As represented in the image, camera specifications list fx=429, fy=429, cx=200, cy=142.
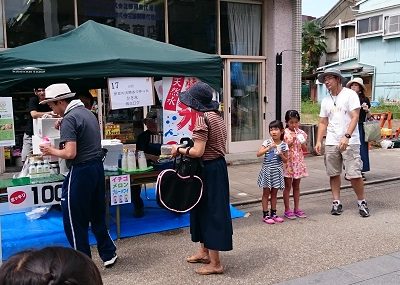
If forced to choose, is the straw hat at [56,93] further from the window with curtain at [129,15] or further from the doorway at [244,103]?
the doorway at [244,103]

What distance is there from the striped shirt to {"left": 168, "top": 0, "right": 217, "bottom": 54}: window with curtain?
6.18m

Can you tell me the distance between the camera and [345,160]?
5.65 meters

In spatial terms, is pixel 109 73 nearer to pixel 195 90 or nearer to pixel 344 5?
pixel 195 90

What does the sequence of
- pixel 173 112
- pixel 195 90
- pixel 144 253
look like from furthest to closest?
1. pixel 173 112
2. pixel 144 253
3. pixel 195 90

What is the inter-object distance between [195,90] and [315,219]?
9.04 feet

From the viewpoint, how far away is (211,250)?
12.8ft

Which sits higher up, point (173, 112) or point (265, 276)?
point (173, 112)

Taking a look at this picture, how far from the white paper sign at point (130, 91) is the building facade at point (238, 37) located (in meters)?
4.42

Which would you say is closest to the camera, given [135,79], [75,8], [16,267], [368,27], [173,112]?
[16,267]

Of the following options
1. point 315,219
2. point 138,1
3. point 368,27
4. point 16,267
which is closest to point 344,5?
point 368,27

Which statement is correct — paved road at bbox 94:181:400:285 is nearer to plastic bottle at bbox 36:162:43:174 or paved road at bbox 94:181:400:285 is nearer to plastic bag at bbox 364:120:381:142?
plastic bottle at bbox 36:162:43:174

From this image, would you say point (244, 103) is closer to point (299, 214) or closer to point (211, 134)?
point (299, 214)

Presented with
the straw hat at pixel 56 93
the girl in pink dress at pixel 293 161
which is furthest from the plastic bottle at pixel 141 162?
the girl in pink dress at pixel 293 161

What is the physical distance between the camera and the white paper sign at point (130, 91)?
487cm
